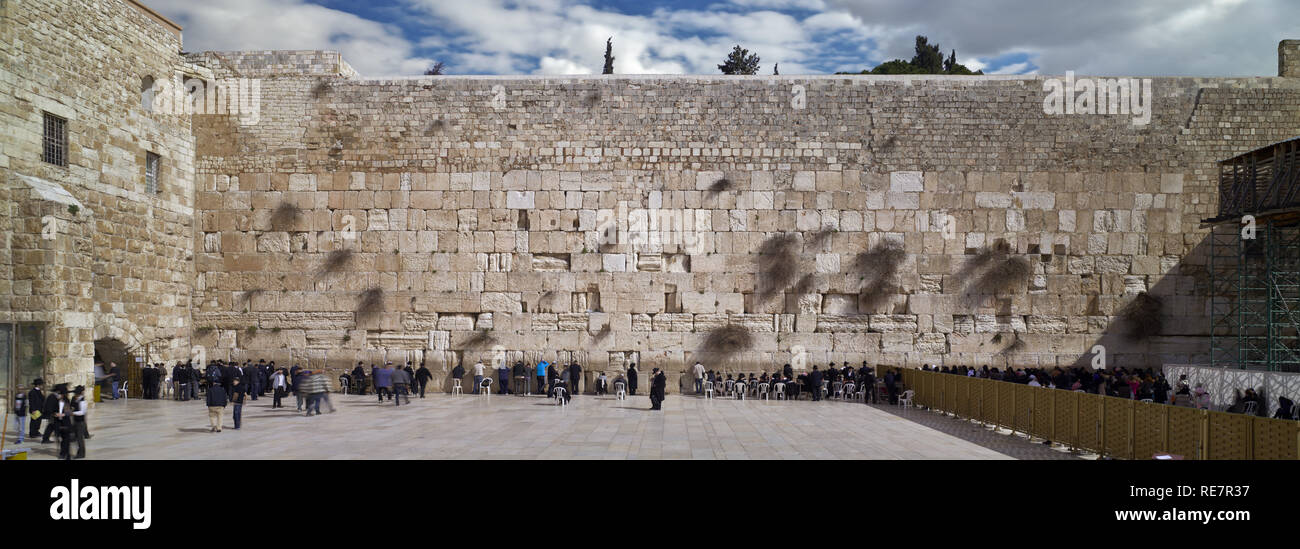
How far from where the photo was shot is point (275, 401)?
1357cm

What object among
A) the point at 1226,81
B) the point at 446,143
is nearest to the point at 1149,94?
the point at 1226,81

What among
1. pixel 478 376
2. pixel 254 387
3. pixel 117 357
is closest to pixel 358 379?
pixel 254 387

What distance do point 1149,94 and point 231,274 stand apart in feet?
64.8

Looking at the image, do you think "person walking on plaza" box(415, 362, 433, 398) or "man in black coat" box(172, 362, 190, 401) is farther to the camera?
"person walking on plaza" box(415, 362, 433, 398)

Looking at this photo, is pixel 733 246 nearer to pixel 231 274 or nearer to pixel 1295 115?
pixel 231 274

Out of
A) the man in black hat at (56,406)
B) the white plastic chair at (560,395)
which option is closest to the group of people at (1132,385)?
the white plastic chair at (560,395)

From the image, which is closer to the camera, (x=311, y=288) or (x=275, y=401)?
(x=275, y=401)

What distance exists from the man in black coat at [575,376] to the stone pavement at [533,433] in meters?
1.66

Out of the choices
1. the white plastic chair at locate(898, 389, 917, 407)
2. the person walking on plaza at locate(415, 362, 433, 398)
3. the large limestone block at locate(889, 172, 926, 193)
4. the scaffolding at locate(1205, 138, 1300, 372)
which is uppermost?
the large limestone block at locate(889, 172, 926, 193)

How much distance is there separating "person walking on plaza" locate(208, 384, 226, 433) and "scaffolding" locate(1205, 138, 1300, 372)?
56.7ft

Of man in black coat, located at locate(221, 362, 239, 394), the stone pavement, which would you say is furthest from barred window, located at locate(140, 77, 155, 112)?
the stone pavement

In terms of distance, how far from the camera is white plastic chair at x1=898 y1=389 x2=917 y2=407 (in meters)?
14.5

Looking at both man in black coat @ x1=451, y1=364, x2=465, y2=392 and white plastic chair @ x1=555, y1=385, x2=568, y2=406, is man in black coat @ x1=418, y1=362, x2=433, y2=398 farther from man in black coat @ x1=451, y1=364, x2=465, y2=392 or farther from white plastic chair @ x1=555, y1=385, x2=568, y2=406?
white plastic chair @ x1=555, y1=385, x2=568, y2=406
